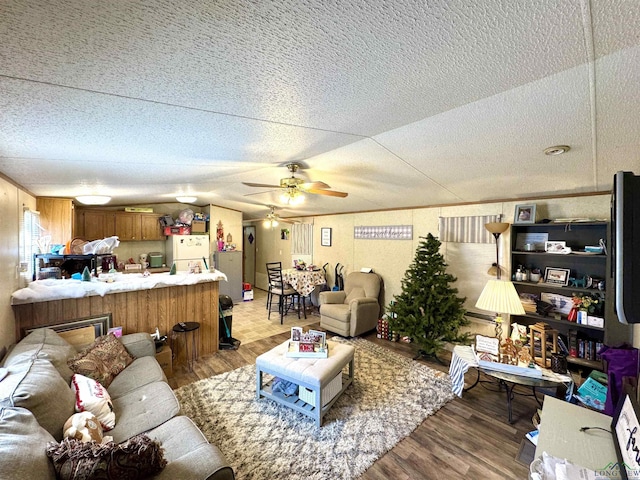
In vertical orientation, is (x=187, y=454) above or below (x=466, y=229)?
below

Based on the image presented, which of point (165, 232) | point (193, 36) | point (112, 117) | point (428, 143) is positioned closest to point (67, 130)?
point (112, 117)

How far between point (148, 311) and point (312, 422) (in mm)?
2289

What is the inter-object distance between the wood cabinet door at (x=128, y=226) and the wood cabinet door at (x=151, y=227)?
0.09m

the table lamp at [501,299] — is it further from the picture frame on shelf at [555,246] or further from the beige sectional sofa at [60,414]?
the beige sectional sofa at [60,414]

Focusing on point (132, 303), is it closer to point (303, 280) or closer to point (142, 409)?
point (142, 409)

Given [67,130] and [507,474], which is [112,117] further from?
[507,474]

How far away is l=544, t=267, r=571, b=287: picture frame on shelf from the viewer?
2.93 meters

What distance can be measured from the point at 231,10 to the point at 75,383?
2.48m

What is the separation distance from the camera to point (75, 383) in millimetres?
1832

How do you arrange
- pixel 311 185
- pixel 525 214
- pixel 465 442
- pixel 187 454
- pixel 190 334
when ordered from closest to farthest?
pixel 187 454 → pixel 465 442 → pixel 311 185 → pixel 525 214 → pixel 190 334

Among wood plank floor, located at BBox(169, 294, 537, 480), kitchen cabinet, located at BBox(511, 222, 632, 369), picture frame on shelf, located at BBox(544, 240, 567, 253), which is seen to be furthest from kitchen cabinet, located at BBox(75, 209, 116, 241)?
picture frame on shelf, located at BBox(544, 240, 567, 253)

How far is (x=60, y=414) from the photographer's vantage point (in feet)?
4.87

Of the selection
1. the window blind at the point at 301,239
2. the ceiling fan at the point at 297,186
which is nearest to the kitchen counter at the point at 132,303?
the ceiling fan at the point at 297,186

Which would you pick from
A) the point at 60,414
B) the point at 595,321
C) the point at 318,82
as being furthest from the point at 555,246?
the point at 60,414
